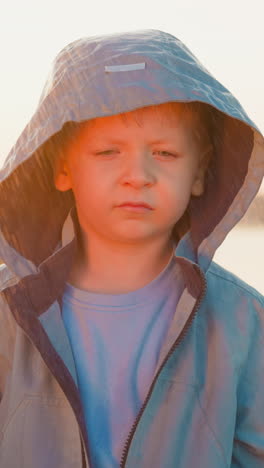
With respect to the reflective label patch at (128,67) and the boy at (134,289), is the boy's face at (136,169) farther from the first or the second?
the reflective label patch at (128,67)

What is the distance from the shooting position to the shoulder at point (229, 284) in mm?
3080

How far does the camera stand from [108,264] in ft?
10.3

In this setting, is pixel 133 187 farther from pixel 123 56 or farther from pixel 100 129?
pixel 123 56

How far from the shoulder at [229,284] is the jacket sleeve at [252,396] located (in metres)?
0.07

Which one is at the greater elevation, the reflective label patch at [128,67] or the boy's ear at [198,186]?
the reflective label patch at [128,67]

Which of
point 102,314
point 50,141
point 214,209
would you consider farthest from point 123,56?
point 102,314

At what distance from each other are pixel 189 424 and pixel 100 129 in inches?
39.5

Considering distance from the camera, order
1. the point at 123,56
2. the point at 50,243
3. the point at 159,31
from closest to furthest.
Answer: the point at 123,56 → the point at 159,31 → the point at 50,243

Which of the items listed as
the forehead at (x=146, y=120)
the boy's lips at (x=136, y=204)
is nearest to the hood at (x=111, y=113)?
the forehead at (x=146, y=120)

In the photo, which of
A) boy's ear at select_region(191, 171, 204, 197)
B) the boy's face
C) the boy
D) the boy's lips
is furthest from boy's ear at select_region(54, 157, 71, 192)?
boy's ear at select_region(191, 171, 204, 197)

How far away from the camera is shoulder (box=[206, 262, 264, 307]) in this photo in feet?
10.1

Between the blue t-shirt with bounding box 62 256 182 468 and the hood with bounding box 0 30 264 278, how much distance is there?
0.64 ft

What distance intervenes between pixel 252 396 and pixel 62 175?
100 cm

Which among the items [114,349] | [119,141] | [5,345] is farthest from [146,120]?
[5,345]
